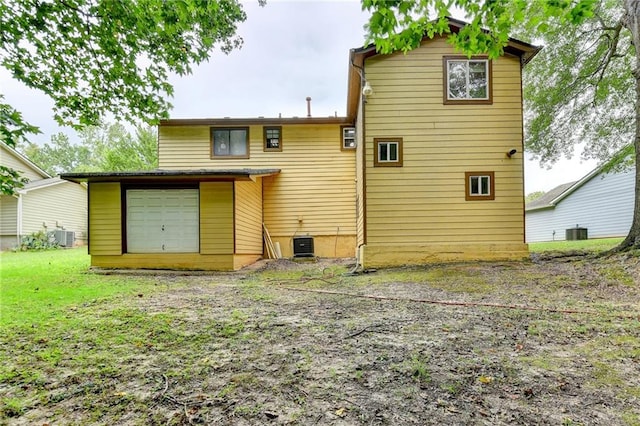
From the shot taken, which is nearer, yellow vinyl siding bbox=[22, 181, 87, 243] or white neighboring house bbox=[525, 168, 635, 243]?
white neighboring house bbox=[525, 168, 635, 243]

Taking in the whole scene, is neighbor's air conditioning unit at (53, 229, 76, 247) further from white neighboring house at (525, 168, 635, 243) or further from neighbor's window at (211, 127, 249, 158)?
white neighboring house at (525, 168, 635, 243)

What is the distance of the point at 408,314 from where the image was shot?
393 cm

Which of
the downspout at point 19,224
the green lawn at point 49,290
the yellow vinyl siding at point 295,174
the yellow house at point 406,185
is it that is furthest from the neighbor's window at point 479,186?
the downspout at point 19,224

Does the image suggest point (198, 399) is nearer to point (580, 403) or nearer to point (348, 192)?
point (580, 403)

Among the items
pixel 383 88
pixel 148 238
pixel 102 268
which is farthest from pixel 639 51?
pixel 102 268

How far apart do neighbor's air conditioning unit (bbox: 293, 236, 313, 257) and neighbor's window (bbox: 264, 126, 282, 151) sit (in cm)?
373

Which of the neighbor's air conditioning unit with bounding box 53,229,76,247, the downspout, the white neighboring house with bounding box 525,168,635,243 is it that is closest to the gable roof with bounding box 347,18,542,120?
the white neighboring house with bounding box 525,168,635,243

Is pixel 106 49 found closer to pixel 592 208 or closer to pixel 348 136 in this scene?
pixel 348 136

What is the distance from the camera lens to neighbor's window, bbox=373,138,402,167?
27.1 ft

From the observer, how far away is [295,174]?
1241cm

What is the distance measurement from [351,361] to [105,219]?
29.6ft

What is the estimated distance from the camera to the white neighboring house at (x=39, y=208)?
15.6 metres

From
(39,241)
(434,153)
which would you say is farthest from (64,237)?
(434,153)

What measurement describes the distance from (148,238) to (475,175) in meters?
9.24
